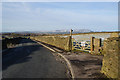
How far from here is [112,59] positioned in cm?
568

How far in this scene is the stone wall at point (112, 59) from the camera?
17.1ft

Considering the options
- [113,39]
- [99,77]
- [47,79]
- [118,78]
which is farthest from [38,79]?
[113,39]

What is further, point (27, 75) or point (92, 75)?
point (27, 75)

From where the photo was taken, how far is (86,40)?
46.0ft

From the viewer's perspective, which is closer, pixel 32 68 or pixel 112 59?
pixel 112 59

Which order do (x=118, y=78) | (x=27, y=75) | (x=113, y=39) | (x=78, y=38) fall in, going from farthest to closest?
(x=78, y=38)
(x=27, y=75)
(x=113, y=39)
(x=118, y=78)

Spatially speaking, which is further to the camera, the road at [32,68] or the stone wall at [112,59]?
the road at [32,68]

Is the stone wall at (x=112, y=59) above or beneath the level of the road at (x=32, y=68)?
above

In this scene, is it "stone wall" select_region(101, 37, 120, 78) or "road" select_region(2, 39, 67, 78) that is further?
"road" select_region(2, 39, 67, 78)

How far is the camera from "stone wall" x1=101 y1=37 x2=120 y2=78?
5.20 meters

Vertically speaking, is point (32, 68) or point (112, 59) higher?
point (112, 59)

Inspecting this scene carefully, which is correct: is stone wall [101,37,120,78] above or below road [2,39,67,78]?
above

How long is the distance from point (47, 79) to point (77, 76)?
64.0 inches

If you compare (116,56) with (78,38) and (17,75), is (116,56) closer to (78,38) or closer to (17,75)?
(17,75)
